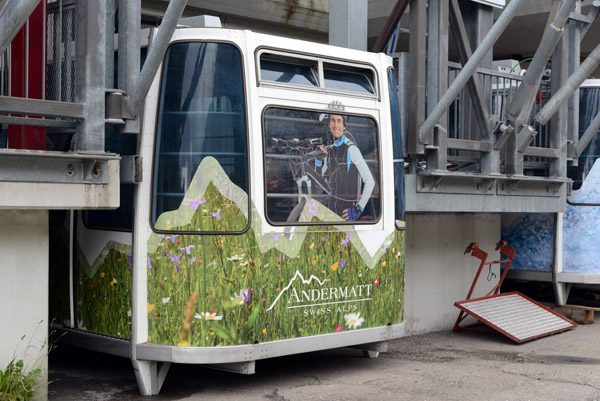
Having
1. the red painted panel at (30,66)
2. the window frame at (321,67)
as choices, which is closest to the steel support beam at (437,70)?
the window frame at (321,67)

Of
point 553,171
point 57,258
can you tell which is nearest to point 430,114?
point 553,171

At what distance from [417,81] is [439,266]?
9.06ft

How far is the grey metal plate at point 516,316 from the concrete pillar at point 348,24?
3327 millimetres

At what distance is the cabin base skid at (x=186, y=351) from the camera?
6938 millimetres

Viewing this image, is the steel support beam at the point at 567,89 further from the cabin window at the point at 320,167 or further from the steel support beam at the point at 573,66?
the cabin window at the point at 320,167

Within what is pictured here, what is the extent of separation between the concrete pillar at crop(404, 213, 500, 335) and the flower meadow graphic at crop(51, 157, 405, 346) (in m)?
2.95

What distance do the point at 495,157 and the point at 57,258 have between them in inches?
205

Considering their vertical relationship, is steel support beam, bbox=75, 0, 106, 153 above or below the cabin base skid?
above

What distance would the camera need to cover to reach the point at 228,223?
23.1ft

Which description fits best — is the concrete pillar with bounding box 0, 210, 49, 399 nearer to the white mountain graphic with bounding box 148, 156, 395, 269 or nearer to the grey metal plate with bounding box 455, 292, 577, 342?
the white mountain graphic with bounding box 148, 156, 395, 269

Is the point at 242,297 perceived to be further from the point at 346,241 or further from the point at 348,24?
the point at 348,24

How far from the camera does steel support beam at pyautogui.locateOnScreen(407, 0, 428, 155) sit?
917 centimetres

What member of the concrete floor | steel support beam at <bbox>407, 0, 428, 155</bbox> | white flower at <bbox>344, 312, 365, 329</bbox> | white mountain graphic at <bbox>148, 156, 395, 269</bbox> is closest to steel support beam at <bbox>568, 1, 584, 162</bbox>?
the concrete floor

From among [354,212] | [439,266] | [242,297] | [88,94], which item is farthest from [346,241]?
[439,266]
